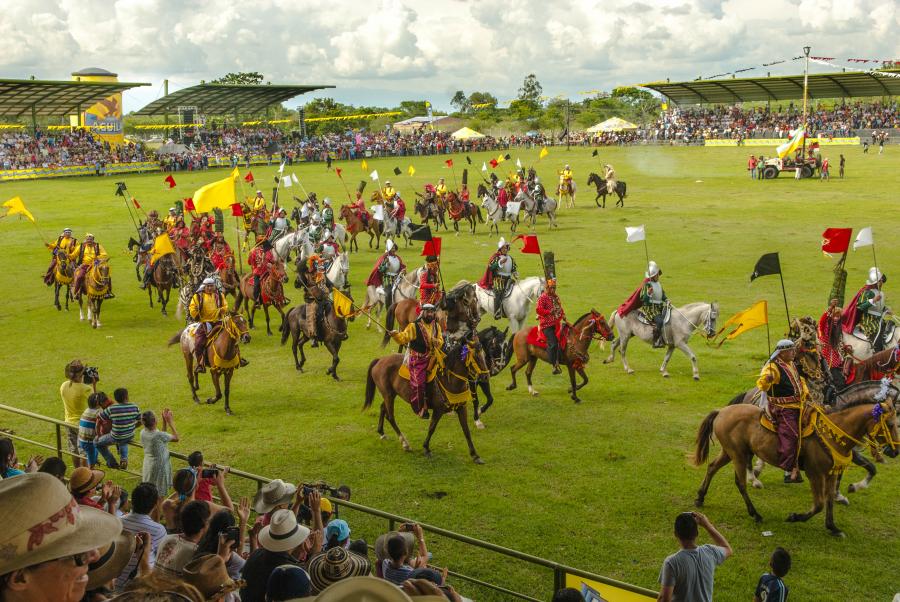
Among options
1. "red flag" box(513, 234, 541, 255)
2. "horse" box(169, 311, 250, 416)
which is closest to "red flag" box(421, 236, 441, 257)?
"red flag" box(513, 234, 541, 255)

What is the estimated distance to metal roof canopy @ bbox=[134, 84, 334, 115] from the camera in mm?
72312

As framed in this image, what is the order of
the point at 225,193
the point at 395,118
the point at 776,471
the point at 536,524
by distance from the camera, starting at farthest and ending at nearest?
the point at 395,118 < the point at 225,193 < the point at 776,471 < the point at 536,524

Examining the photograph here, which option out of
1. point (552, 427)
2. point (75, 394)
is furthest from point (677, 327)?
point (75, 394)

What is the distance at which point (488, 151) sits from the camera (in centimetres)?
8038

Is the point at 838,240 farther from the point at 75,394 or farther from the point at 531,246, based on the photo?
the point at 75,394

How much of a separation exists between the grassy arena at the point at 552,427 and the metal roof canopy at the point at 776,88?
164 ft

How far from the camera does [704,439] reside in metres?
10.1

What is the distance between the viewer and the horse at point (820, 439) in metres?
8.84

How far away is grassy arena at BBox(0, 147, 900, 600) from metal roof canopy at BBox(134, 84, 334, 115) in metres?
45.4

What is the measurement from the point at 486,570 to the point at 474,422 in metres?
4.79

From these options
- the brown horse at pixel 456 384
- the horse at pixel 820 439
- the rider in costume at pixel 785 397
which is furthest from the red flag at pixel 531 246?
the rider in costume at pixel 785 397

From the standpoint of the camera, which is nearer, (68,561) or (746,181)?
(68,561)

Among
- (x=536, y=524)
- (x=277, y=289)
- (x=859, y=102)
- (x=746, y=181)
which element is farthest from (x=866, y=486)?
(x=859, y=102)

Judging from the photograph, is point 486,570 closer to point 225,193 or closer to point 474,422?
point 474,422
